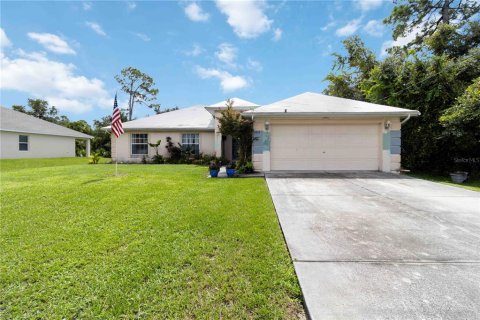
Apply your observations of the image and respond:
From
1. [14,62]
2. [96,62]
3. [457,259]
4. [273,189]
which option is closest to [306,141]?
[273,189]

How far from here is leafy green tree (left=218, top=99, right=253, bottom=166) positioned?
9.27 m

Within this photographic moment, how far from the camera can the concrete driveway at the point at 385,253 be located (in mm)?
1937

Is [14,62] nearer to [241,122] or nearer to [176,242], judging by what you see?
[241,122]

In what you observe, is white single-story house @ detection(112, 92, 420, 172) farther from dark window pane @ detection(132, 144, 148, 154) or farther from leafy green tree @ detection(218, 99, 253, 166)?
dark window pane @ detection(132, 144, 148, 154)

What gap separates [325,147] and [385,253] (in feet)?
25.8

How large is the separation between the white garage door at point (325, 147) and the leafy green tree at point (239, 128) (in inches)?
46.1

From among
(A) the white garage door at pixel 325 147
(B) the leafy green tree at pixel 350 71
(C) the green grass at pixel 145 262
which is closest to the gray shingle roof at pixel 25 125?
(C) the green grass at pixel 145 262

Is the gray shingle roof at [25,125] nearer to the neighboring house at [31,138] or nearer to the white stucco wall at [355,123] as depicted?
the neighboring house at [31,138]

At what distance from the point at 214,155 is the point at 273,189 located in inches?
340

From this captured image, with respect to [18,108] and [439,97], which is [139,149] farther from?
[18,108]

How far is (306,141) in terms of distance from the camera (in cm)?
1021

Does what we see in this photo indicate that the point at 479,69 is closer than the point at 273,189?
No

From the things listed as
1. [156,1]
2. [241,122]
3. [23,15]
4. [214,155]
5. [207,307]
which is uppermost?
[156,1]

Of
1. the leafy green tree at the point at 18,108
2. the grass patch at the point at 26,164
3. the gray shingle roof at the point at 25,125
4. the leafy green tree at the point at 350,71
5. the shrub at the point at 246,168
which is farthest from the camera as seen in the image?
the leafy green tree at the point at 18,108
